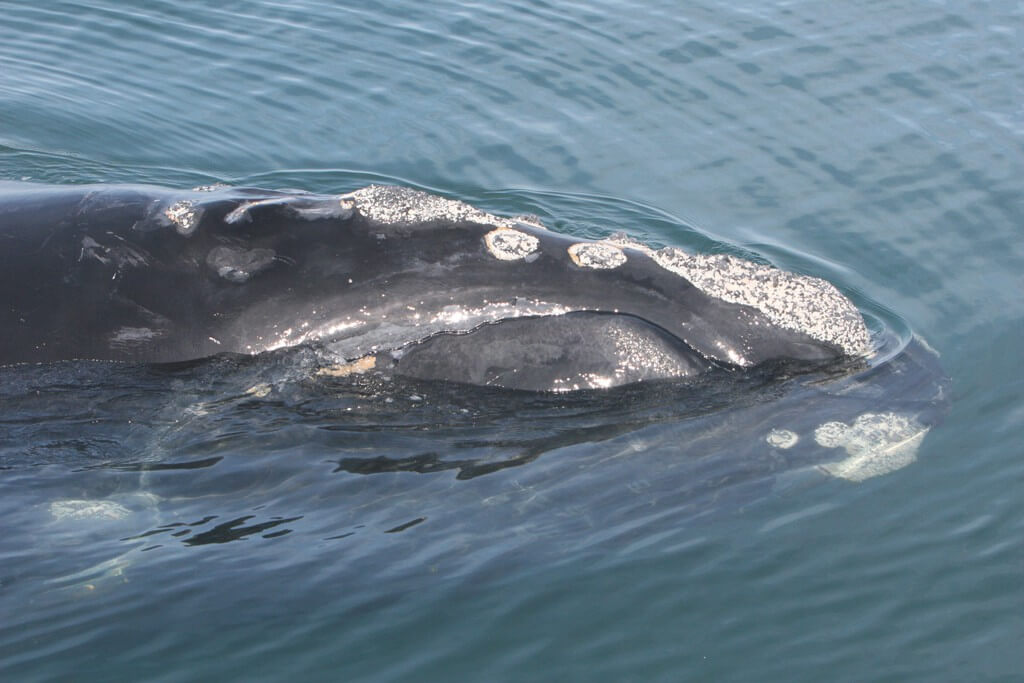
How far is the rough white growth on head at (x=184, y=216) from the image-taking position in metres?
7.91

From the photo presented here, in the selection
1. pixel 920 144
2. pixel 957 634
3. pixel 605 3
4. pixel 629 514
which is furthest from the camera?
pixel 605 3

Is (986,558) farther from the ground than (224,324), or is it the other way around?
(224,324)

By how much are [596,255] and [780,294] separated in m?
1.25

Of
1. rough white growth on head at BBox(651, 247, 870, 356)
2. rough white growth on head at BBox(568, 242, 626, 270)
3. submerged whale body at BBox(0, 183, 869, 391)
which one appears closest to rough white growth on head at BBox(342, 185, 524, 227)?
submerged whale body at BBox(0, 183, 869, 391)

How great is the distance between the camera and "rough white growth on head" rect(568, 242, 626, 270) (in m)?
8.09

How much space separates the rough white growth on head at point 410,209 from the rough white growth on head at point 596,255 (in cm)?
46

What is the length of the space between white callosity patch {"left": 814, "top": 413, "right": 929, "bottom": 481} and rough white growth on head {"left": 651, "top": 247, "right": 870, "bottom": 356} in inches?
22.0

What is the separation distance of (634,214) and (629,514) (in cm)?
557

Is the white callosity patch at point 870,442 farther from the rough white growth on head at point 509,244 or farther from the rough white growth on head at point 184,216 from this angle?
the rough white growth on head at point 184,216

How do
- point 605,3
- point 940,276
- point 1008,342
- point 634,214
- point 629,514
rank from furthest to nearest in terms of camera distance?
point 605,3 < point 634,214 < point 940,276 < point 1008,342 < point 629,514

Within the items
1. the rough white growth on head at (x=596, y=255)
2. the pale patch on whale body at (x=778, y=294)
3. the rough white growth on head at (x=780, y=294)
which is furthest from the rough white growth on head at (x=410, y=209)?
the rough white growth on head at (x=780, y=294)

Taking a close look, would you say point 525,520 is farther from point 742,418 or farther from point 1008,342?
point 1008,342

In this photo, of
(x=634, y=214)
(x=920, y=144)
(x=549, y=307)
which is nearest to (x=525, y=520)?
(x=549, y=307)

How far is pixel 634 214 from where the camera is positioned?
1280 cm
